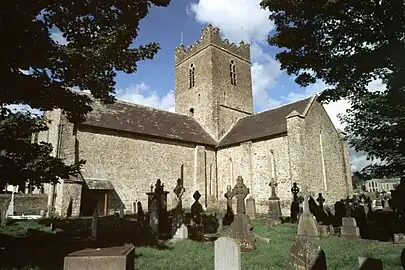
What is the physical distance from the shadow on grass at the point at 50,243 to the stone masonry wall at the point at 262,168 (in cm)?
1208

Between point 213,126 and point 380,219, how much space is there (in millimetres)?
16952

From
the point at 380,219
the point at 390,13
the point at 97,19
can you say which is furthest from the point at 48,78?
the point at 380,219

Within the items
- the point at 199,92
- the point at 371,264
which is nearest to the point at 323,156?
the point at 199,92

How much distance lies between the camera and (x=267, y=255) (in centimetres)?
757

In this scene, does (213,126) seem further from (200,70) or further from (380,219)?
(380,219)

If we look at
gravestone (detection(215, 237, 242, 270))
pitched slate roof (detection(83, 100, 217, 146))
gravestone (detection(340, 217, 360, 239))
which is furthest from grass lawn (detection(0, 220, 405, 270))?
pitched slate roof (detection(83, 100, 217, 146))

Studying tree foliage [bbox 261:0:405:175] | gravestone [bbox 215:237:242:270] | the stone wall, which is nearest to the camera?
gravestone [bbox 215:237:242:270]

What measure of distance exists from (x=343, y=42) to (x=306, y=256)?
7.19 meters

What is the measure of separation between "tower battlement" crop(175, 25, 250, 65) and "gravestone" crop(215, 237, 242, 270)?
1132 inches

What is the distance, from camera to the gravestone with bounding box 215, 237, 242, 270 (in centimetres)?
441

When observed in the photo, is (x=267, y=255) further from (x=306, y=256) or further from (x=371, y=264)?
(x=371, y=264)

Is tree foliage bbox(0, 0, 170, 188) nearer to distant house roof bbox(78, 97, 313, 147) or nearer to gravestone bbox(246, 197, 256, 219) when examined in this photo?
gravestone bbox(246, 197, 256, 219)

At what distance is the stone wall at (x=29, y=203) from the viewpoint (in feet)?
60.3

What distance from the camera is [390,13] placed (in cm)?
803
